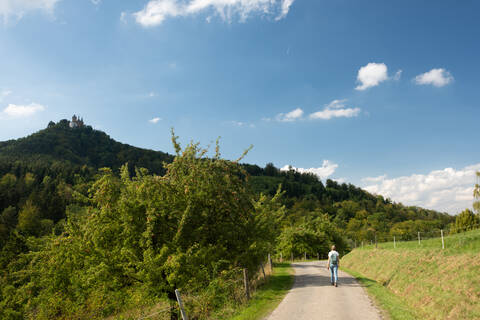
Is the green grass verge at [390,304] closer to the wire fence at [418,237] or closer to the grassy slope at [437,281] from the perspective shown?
the grassy slope at [437,281]

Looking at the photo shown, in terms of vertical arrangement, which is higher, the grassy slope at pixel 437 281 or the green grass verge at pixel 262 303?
the grassy slope at pixel 437 281

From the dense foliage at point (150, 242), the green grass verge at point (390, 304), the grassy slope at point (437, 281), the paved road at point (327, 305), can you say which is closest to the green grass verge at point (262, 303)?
the paved road at point (327, 305)

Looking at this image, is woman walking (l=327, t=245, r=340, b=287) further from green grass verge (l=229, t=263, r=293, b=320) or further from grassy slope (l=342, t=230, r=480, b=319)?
green grass verge (l=229, t=263, r=293, b=320)

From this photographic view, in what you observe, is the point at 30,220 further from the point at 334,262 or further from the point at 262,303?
the point at 334,262

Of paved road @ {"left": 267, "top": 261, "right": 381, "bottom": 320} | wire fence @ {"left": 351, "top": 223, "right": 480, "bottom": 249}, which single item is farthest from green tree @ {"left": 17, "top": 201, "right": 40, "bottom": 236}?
paved road @ {"left": 267, "top": 261, "right": 381, "bottom": 320}

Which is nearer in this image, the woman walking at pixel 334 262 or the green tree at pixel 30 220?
the woman walking at pixel 334 262

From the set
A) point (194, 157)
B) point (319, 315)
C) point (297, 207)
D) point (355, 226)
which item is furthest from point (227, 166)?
point (297, 207)

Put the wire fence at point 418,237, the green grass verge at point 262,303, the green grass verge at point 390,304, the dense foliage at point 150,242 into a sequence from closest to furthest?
the green grass verge at point 390,304 → the green grass verge at point 262,303 → the dense foliage at point 150,242 → the wire fence at point 418,237

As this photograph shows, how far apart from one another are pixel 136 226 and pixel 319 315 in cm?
792

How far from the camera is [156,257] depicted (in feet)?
37.8

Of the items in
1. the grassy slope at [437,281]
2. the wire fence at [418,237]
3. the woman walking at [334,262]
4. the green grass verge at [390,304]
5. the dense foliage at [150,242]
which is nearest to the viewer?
the grassy slope at [437,281]

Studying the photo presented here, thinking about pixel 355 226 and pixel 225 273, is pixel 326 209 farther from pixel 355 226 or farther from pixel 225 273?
pixel 225 273

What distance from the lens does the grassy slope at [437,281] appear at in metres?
9.32

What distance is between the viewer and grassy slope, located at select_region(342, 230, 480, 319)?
30.6 feet
